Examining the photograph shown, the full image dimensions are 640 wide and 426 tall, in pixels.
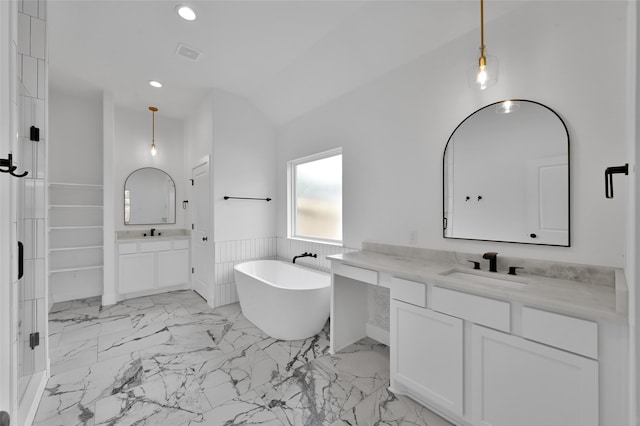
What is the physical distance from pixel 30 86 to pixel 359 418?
10.4 feet

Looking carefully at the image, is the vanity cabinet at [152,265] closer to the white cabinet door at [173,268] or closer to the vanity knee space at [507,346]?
the white cabinet door at [173,268]

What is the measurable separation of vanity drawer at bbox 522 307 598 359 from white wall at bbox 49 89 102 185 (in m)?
5.08

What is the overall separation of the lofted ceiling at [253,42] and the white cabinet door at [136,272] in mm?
2328

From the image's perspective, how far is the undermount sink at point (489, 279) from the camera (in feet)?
5.19

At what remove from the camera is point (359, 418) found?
1.61 metres

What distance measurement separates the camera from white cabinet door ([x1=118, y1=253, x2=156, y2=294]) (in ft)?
12.1

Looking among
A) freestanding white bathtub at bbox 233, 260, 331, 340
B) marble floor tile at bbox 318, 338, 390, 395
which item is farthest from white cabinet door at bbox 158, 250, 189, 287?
marble floor tile at bbox 318, 338, 390, 395

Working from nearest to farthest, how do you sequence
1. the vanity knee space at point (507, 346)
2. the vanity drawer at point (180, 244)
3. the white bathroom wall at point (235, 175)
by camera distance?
the vanity knee space at point (507, 346)
the white bathroom wall at point (235, 175)
the vanity drawer at point (180, 244)

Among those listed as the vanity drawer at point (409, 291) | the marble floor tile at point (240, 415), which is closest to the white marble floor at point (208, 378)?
the marble floor tile at point (240, 415)

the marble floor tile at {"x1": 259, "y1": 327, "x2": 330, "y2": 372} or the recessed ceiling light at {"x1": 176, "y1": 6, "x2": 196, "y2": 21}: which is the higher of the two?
the recessed ceiling light at {"x1": 176, "y1": 6, "x2": 196, "y2": 21}

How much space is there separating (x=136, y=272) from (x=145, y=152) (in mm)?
1887

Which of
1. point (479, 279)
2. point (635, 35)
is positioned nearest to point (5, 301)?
point (635, 35)

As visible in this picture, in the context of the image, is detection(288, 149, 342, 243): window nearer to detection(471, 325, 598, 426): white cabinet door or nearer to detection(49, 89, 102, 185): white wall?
detection(471, 325, 598, 426): white cabinet door

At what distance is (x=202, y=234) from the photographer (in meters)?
3.79
